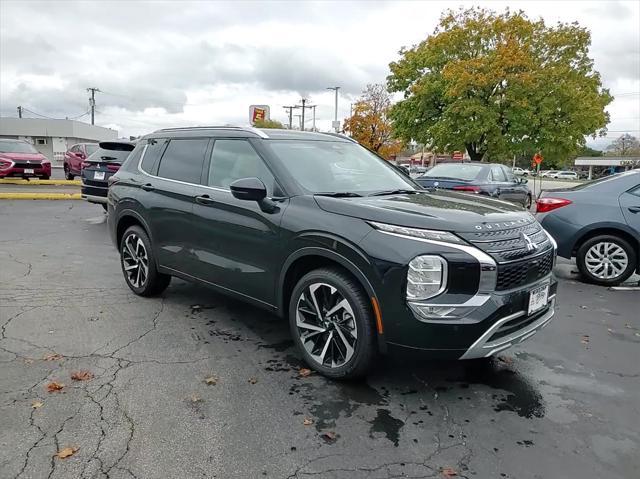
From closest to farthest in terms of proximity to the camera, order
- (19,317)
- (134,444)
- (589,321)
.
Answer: (134,444)
(19,317)
(589,321)

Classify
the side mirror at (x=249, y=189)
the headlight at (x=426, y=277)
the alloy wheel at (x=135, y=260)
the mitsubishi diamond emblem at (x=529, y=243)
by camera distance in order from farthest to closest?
the alloy wheel at (x=135, y=260) < the side mirror at (x=249, y=189) < the mitsubishi diamond emblem at (x=529, y=243) < the headlight at (x=426, y=277)

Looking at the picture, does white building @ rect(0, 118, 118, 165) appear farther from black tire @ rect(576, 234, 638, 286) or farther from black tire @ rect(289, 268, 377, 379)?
black tire @ rect(289, 268, 377, 379)

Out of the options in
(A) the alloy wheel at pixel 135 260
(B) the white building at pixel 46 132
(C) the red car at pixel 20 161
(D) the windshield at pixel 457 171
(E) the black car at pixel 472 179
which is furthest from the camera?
(B) the white building at pixel 46 132

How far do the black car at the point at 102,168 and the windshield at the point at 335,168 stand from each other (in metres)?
6.86

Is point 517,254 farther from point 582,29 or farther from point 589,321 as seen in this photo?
point 582,29

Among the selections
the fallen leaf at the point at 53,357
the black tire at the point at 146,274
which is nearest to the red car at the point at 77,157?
the black tire at the point at 146,274

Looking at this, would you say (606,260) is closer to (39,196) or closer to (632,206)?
(632,206)

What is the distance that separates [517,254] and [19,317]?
4409 mm

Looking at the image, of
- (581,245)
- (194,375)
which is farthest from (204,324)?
(581,245)

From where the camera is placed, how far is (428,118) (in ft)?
100

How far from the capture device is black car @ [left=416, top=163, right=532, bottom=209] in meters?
10.6

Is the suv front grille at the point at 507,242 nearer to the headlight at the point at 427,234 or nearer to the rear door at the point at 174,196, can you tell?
the headlight at the point at 427,234

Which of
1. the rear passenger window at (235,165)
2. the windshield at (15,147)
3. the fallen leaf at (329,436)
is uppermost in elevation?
the windshield at (15,147)

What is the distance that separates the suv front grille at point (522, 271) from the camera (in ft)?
10.3
